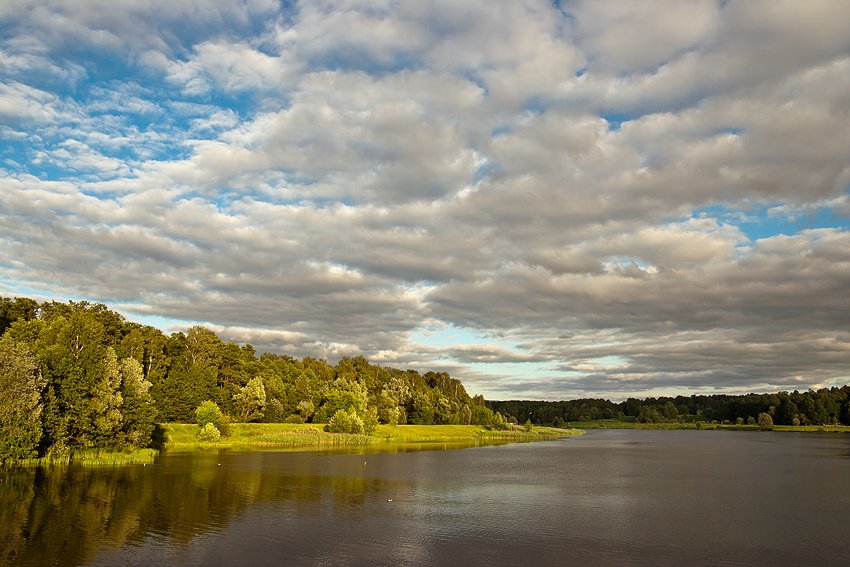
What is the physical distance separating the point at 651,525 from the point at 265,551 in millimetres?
28950

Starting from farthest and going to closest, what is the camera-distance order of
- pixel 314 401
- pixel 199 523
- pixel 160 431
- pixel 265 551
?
pixel 314 401 → pixel 160 431 → pixel 199 523 → pixel 265 551

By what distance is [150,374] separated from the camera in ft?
425

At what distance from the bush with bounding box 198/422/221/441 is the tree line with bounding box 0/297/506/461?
5026 millimetres

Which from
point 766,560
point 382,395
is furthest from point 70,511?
point 382,395

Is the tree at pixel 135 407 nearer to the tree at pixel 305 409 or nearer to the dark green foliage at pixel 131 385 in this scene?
the dark green foliage at pixel 131 385

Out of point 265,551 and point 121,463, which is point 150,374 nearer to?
point 121,463

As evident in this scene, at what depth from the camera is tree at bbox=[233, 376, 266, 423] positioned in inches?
5527

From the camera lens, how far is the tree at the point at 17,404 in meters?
64.3

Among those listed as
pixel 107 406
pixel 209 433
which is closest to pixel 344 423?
pixel 209 433

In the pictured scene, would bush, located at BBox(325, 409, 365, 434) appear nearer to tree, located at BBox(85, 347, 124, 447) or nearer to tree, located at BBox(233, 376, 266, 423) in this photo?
tree, located at BBox(233, 376, 266, 423)

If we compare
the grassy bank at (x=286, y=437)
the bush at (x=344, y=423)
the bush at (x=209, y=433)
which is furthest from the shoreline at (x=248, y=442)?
the bush at (x=344, y=423)

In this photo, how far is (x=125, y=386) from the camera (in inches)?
3386

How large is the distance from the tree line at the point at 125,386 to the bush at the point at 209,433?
5.03 meters

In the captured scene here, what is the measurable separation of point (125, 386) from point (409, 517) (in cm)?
5612
